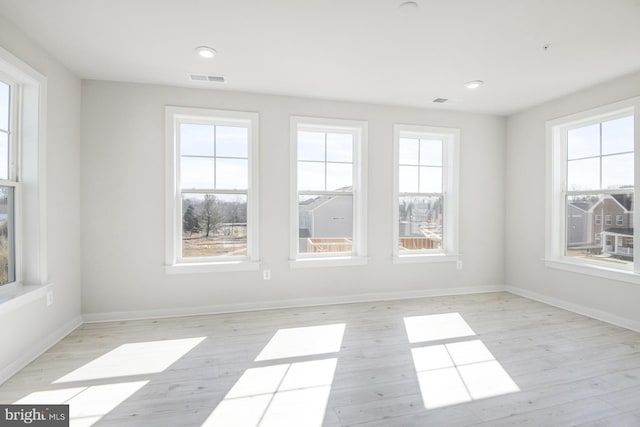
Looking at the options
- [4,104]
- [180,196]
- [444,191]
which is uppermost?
[4,104]

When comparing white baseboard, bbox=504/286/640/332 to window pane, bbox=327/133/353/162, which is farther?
window pane, bbox=327/133/353/162

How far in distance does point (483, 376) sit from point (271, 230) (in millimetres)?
2537

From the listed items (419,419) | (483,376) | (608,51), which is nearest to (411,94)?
(608,51)

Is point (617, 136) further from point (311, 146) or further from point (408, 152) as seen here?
point (311, 146)

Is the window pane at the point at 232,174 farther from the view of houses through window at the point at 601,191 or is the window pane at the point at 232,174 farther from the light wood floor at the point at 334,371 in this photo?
the view of houses through window at the point at 601,191

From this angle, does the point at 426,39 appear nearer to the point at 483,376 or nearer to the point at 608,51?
the point at 608,51

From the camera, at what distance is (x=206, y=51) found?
2.80 meters

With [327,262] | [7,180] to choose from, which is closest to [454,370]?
[327,262]

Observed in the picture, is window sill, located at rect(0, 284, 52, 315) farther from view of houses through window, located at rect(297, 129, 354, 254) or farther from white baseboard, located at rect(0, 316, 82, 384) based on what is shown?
view of houses through window, located at rect(297, 129, 354, 254)

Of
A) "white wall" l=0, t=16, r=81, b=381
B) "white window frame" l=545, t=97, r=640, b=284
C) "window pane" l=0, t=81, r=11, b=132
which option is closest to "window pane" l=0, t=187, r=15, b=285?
A: "white wall" l=0, t=16, r=81, b=381

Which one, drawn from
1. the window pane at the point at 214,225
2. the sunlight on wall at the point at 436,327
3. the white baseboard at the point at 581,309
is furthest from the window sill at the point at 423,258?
the window pane at the point at 214,225

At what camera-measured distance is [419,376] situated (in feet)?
7.80

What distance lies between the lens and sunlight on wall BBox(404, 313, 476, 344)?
10.2ft

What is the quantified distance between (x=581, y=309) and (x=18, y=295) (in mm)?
5413
